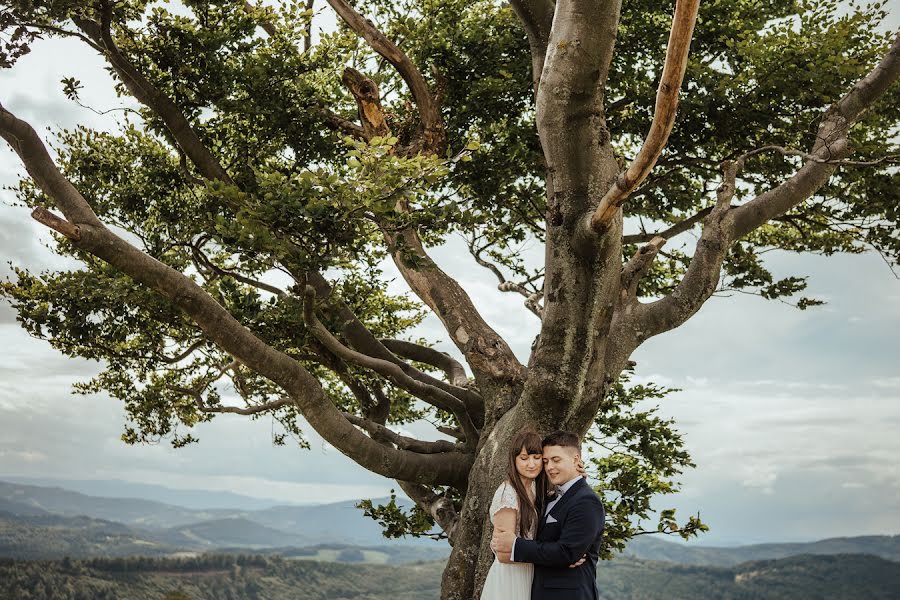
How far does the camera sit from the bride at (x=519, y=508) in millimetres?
4543

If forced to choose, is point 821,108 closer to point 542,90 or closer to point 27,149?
point 542,90

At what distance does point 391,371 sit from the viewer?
9.09 meters

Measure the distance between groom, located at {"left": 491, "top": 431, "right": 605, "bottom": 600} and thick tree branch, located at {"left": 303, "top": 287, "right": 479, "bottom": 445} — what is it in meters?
3.87

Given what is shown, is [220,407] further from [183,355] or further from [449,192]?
[449,192]

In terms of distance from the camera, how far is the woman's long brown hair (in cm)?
460

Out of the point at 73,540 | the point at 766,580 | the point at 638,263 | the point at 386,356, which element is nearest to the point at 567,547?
the point at 638,263

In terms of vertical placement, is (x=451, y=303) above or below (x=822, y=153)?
below

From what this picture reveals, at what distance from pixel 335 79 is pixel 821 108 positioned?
22.0 feet

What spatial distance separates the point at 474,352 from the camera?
893cm

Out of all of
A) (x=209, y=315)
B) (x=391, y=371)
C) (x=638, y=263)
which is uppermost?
(x=638, y=263)

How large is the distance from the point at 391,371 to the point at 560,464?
15.5ft

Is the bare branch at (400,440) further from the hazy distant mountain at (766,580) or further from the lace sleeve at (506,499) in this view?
the hazy distant mountain at (766,580)

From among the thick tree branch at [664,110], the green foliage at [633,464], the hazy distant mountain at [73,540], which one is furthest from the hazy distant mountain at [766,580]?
the hazy distant mountain at [73,540]

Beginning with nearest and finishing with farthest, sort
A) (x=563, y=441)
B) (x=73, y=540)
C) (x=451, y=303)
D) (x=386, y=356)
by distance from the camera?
(x=563, y=441) < (x=451, y=303) < (x=386, y=356) < (x=73, y=540)
